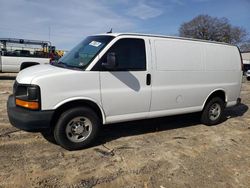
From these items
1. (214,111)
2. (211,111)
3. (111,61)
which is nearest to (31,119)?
(111,61)

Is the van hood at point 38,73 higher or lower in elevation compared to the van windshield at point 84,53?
lower

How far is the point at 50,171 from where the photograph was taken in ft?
13.3

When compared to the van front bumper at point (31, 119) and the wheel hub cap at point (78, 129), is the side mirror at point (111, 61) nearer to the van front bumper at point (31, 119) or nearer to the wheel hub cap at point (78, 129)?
the wheel hub cap at point (78, 129)

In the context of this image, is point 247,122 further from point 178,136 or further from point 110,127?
point 110,127

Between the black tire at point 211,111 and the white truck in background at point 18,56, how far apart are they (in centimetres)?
1056

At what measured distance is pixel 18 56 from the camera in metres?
15.5

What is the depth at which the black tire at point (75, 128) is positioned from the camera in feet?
15.3

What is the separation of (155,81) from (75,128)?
6.04 feet

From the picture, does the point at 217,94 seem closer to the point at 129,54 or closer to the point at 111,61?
the point at 129,54

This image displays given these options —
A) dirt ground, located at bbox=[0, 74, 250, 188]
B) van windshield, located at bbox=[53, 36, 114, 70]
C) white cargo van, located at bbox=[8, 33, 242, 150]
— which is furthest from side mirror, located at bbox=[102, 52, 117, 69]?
dirt ground, located at bbox=[0, 74, 250, 188]

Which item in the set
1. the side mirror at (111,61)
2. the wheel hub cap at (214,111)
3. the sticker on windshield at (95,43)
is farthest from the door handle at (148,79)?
the wheel hub cap at (214,111)

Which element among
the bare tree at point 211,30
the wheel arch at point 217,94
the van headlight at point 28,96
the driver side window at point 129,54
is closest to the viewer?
the van headlight at point 28,96

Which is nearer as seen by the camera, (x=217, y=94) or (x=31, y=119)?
(x=31, y=119)

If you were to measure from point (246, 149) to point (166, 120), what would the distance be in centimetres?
235
